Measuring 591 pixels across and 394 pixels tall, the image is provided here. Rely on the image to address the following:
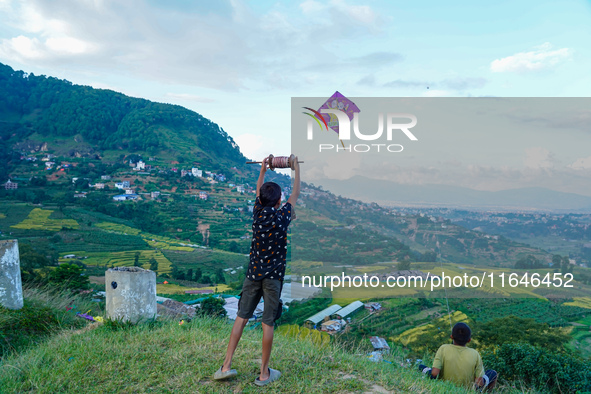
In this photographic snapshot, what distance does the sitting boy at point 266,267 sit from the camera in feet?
9.49

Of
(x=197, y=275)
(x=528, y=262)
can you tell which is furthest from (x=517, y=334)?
(x=197, y=275)

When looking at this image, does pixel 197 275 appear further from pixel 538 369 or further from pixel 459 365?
pixel 459 365

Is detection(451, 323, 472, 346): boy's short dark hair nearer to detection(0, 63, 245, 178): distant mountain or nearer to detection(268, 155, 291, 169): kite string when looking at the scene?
detection(268, 155, 291, 169): kite string

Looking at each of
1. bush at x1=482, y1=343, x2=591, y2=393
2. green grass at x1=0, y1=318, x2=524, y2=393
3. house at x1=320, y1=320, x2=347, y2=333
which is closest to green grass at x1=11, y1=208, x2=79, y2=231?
house at x1=320, y1=320, x2=347, y2=333

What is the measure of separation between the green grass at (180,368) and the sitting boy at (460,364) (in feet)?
0.78

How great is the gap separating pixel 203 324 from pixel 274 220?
256 cm

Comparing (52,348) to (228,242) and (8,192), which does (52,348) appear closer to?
(228,242)

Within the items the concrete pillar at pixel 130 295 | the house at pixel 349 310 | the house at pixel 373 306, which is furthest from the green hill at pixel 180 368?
the house at pixel 373 306

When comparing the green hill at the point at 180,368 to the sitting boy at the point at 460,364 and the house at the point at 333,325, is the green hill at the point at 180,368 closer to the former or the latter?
the sitting boy at the point at 460,364

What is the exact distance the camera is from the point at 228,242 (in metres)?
52.8

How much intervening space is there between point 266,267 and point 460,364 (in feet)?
6.41

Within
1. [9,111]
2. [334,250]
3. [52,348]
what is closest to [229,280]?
[334,250]

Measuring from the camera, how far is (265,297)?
2910mm

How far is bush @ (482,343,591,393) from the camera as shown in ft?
26.9
